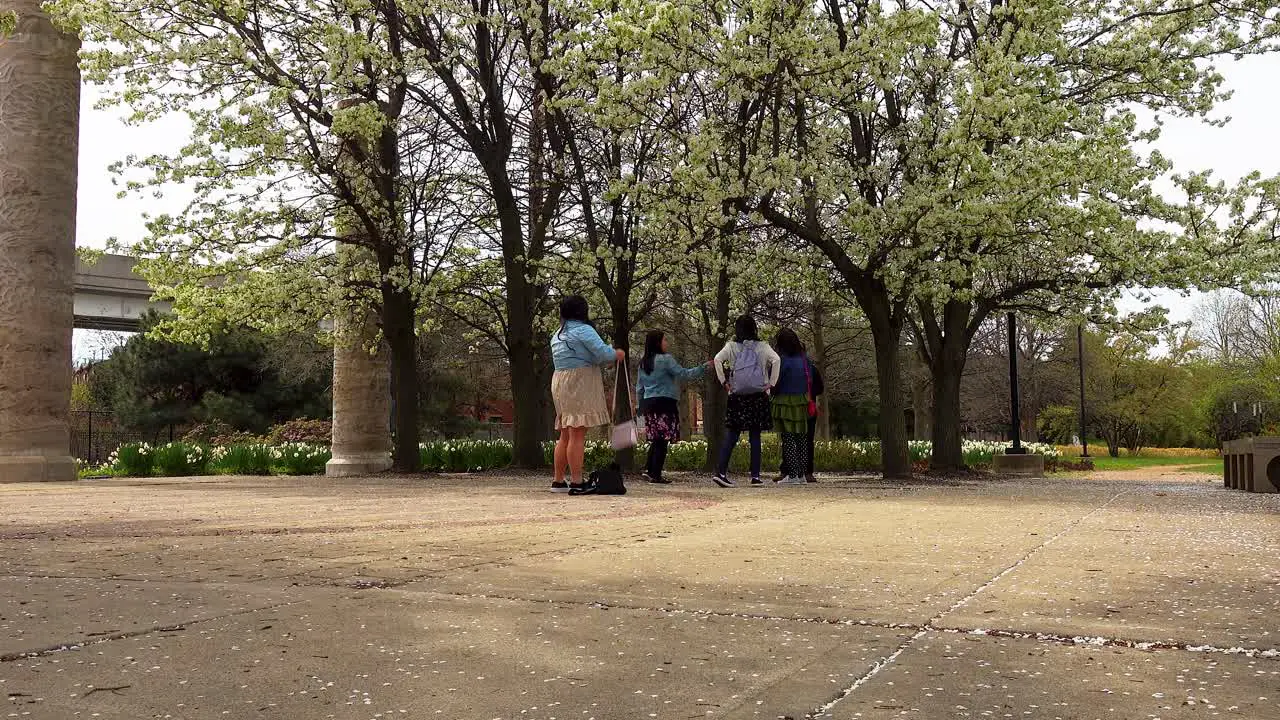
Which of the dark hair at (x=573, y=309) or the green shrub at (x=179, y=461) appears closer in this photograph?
the dark hair at (x=573, y=309)

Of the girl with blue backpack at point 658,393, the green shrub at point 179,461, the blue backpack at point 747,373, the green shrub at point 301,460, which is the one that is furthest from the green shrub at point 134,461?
the blue backpack at point 747,373

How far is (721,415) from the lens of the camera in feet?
61.1

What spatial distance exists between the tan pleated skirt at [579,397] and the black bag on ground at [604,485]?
1.59 ft

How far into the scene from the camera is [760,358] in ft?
41.8

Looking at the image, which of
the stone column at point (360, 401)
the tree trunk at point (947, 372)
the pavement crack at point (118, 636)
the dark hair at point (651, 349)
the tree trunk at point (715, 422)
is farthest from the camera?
the stone column at point (360, 401)

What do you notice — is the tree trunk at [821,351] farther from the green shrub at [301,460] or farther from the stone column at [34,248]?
the stone column at [34,248]

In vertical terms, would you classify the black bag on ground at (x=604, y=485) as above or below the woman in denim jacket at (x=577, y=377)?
below

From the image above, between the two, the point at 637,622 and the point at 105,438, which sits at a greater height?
the point at 105,438

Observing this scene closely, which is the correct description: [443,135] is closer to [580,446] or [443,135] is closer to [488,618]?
[580,446]

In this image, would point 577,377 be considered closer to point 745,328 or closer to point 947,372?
point 745,328

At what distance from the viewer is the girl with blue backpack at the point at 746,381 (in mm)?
12633

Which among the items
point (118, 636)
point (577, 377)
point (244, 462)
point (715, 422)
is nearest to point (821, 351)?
point (715, 422)

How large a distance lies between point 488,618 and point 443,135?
15.7 metres

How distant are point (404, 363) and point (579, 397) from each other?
7957 millimetres
